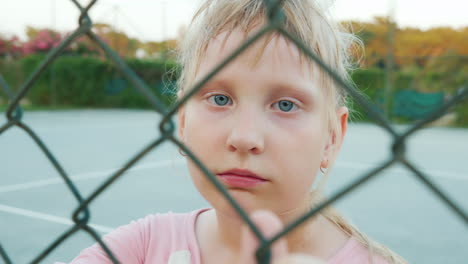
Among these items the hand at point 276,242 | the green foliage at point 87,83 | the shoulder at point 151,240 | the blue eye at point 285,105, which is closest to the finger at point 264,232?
the hand at point 276,242

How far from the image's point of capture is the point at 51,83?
12.4 m

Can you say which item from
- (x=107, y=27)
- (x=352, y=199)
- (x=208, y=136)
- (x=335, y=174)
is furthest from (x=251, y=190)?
(x=107, y=27)

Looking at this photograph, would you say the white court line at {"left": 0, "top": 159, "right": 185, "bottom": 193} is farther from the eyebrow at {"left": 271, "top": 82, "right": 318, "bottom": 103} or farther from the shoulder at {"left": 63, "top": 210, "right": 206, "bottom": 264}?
the eyebrow at {"left": 271, "top": 82, "right": 318, "bottom": 103}

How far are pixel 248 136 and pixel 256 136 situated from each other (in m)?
0.01

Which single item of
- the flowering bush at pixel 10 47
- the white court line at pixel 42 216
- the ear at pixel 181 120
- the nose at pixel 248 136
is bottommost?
the nose at pixel 248 136

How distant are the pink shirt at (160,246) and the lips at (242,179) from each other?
0.27 metres

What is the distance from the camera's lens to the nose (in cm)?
67

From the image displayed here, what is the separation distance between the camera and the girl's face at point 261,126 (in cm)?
68

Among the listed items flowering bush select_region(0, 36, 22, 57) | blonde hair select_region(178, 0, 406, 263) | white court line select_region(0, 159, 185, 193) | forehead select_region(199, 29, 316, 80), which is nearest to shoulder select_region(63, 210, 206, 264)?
blonde hair select_region(178, 0, 406, 263)

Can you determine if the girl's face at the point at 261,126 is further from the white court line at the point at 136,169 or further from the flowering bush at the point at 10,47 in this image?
the flowering bush at the point at 10,47

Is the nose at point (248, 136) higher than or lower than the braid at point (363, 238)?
higher

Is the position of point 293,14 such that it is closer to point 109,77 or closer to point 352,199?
point 352,199

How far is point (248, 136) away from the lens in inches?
26.4

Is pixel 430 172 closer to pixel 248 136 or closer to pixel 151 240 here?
pixel 151 240
